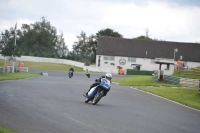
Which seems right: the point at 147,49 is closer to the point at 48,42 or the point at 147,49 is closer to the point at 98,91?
the point at 48,42

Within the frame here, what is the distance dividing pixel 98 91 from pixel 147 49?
76.7m

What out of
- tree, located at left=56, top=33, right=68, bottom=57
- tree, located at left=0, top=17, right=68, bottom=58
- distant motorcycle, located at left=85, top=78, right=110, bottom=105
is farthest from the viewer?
tree, located at left=56, top=33, right=68, bottom=57

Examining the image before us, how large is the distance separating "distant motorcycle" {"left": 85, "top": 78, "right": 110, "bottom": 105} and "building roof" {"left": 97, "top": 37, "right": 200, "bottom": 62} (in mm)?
74057

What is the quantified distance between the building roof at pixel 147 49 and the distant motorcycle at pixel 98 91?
74.1 metres

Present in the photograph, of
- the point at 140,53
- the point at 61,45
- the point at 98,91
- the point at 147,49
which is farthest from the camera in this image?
the point at 61,45

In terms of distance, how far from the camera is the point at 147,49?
93.9 metres

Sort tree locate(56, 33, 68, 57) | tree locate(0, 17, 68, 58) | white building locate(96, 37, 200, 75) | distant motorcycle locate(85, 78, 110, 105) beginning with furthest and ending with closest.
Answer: tree locate(56, 33, 68, 57) → tree locate(0, 17, 68, 58) → white building locate(96, 37, 200, 75) → distant motorcycle locate(85, 78, 110, 105)

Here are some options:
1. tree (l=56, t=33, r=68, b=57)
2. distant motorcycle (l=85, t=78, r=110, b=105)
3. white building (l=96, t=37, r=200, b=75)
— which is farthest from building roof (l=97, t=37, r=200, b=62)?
distant motorcycle (l=85, t=78, r=110, b=105)

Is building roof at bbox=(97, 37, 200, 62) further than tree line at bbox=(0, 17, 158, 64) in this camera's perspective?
No

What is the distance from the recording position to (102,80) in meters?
17.9

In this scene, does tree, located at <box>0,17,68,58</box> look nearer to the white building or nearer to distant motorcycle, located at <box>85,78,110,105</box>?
the white building

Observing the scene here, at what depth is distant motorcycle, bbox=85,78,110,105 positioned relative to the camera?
17778mm

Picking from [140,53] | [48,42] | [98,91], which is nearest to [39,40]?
[48,42]

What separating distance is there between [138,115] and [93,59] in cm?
9769
